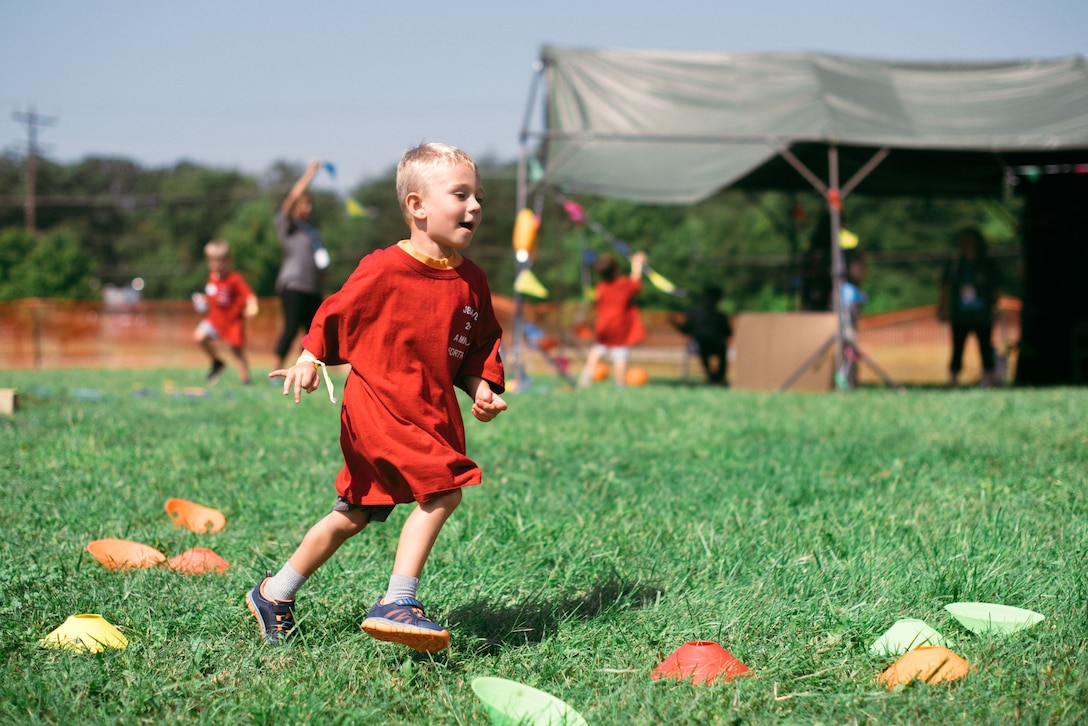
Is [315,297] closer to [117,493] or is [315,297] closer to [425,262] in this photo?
[117,493]

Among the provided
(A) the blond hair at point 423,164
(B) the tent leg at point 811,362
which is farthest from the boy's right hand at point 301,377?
(B) the tent leg at point 811,362

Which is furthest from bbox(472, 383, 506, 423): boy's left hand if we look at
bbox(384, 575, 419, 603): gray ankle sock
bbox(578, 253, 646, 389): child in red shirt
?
bbox(578, 253, 646, 389): child in red shirt

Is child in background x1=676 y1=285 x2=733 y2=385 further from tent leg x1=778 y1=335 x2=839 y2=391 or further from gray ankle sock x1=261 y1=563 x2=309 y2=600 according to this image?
gray ankle sock x1=261 y1=563 x2=309 y2=600

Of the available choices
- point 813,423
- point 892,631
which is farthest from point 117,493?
point 813,423

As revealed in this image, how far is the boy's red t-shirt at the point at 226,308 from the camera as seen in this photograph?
10.8m

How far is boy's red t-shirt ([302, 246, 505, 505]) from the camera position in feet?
8.18

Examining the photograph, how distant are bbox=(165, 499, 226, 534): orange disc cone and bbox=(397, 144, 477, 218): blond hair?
181 centimetres

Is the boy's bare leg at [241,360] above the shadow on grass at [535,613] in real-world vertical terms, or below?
below

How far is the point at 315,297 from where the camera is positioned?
1033 cm

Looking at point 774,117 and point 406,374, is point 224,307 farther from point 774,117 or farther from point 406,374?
point 406,374

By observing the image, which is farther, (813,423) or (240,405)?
(240,405)

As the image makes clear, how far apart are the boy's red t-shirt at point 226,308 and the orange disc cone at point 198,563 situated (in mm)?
7768

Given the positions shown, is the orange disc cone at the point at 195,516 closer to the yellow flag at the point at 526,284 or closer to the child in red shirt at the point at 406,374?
the child in red shirt at the point at 406,374

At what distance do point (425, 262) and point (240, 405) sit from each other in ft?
18.2
